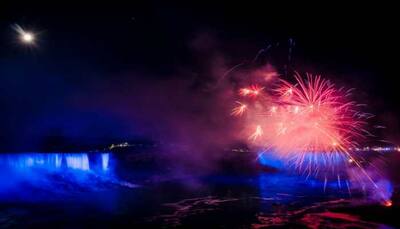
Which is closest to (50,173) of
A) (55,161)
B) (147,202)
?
(55,161)

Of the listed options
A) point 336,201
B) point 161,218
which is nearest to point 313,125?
point 336,201

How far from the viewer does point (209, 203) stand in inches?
995

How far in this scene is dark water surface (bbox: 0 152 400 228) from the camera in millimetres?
19453

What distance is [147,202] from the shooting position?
85.3ft

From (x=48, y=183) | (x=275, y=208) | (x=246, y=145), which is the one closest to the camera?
(x=275, y=208)

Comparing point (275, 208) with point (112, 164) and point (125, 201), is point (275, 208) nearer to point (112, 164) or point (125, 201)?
point (125, 201)

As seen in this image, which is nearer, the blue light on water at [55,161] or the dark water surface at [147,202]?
the dark water surface at [147,202]

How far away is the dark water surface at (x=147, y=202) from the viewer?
1945 centimetres

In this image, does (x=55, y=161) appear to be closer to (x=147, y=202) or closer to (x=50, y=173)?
(x=50, y=173)

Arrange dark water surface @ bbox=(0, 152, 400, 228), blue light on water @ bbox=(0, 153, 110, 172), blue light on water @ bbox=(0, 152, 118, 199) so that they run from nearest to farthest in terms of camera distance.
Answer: dark water surface @ bbox=(0, 152, 400, 228) → blue light on water @ bbox=(0, 152, 118, 199) → blue light on water @ bbox=(0, 153, 110, 172)

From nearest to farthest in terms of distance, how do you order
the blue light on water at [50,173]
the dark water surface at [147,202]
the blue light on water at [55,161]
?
the dark water surface at [147,202] < the blue light on water at [50,173] < the blue light on water at [55,161]

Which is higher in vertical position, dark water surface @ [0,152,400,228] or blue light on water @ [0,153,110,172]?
blue light on water @ [0,153,110,172]

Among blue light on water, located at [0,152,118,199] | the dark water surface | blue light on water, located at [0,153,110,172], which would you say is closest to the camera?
the dark water surface

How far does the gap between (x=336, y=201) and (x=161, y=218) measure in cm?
1156
